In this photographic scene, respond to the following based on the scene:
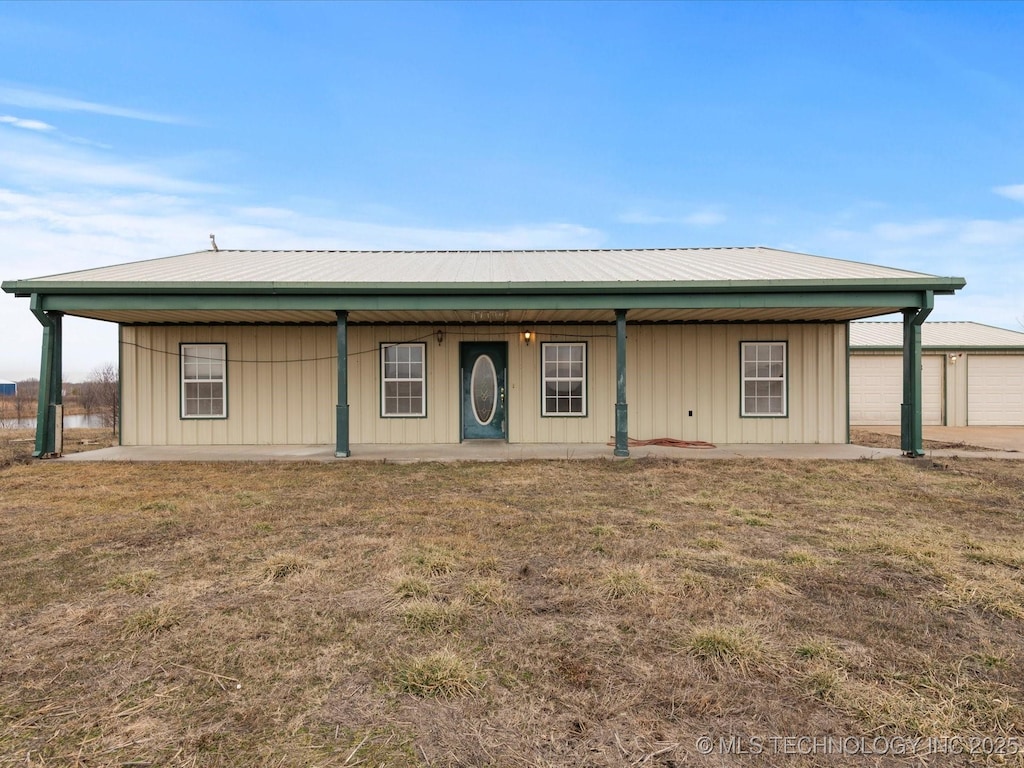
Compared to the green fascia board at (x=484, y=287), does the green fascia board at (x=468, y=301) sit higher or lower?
lower

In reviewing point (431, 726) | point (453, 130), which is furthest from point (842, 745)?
point (453, 130)

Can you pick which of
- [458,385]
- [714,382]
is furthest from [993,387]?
[458,385]

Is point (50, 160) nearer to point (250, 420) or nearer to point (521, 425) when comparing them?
point (250, 420)

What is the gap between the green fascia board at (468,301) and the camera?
31.4ft

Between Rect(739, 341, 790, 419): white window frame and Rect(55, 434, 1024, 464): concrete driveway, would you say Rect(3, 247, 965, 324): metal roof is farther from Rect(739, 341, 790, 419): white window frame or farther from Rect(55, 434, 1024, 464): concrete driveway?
Rect(55, 434, 1024, 464): concrete driveway

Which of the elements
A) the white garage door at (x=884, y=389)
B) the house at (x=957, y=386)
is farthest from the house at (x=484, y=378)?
the house at (x=957, y=386)

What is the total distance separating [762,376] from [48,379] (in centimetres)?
1367

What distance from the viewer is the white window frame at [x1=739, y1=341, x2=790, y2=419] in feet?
38.8

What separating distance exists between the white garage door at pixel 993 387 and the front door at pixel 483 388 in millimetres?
15118

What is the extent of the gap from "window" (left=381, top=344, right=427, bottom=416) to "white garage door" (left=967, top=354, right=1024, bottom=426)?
660 inches

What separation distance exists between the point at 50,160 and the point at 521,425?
15303 millimetres

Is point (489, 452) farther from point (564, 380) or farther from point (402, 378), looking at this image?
point (402, 378)

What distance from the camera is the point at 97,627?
3078mm

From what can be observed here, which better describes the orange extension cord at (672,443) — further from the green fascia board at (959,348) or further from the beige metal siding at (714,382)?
the green fascia board at (959,348)
